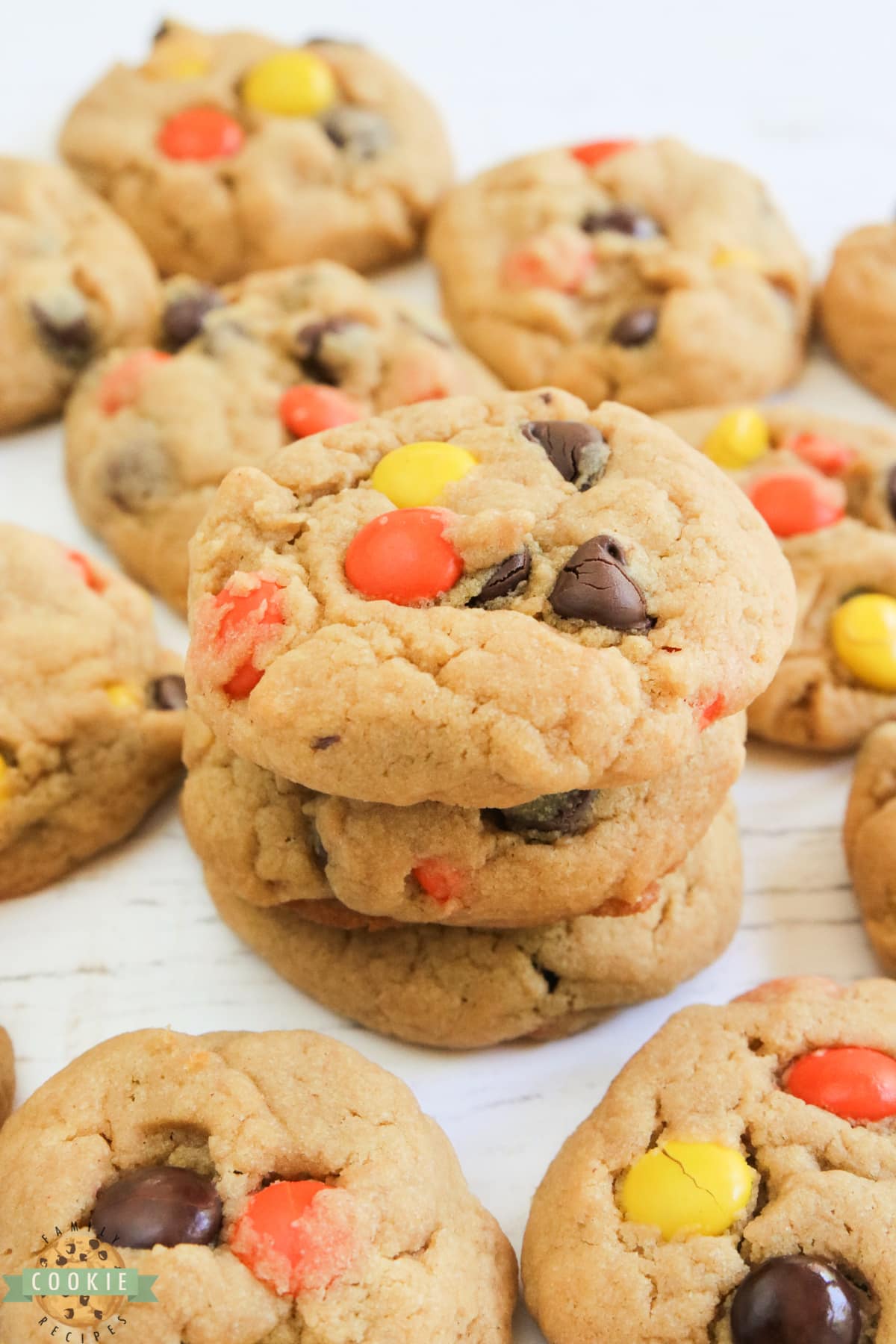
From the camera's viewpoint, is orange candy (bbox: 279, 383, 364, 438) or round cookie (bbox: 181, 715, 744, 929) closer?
round cookie (bbox: 181, 715, 744, 929)

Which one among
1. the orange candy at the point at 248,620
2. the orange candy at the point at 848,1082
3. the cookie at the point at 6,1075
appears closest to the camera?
the orange candy at the point at 248,620

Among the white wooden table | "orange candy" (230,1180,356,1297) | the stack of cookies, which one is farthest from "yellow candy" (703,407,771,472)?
"orange candy" (230,1180,356,1297)

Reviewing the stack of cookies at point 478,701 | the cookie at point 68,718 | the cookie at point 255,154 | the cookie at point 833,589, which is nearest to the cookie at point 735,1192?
the stack of cookies at point 478,701

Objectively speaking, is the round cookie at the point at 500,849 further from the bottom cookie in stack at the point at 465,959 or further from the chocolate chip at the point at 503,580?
the chocolate chip at the point at 503,580

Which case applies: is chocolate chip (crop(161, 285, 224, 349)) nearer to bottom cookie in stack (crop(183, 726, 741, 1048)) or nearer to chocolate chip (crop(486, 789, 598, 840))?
bottom cookie in stack (crop(183, 726, 741, 1048))

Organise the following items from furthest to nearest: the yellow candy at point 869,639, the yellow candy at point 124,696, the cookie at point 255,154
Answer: the cookie at point 255,154 → the yellow candy at point 869,639 → the yellow candy at point 124,696

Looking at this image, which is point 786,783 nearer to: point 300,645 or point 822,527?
point 822,527

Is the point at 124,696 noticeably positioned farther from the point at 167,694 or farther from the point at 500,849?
the point at 500,849
